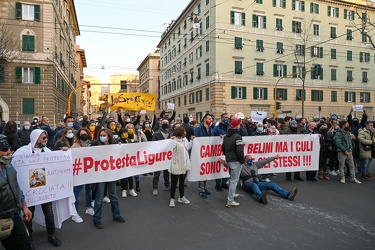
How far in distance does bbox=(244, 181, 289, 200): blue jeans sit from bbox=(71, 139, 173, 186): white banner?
2.22m

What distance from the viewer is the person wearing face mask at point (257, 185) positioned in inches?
269

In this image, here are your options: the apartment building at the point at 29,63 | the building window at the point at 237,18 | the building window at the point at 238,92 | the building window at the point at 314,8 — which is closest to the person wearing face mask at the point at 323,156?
the apartment building at the point at 29,63

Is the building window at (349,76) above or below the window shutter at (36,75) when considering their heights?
above

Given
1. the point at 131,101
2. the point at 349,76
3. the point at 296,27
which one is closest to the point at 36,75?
the point at 131,101

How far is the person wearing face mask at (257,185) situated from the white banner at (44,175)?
4225 mm

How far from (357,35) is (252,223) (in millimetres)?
50057

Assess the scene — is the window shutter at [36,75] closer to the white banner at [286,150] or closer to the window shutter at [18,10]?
the window shutter at [18,10]

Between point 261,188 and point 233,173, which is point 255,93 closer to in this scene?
point 261,188

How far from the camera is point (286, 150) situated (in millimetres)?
8812

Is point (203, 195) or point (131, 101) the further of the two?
point (131, 101)

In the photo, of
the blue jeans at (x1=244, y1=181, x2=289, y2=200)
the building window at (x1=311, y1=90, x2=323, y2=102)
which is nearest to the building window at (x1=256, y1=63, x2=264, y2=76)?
the building window at (x1=311, y1=90, x2=323, y2=102)

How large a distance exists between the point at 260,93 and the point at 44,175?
3582 cm

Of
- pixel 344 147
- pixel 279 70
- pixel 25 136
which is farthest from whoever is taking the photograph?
pixel 279 70

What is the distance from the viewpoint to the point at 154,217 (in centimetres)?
573
